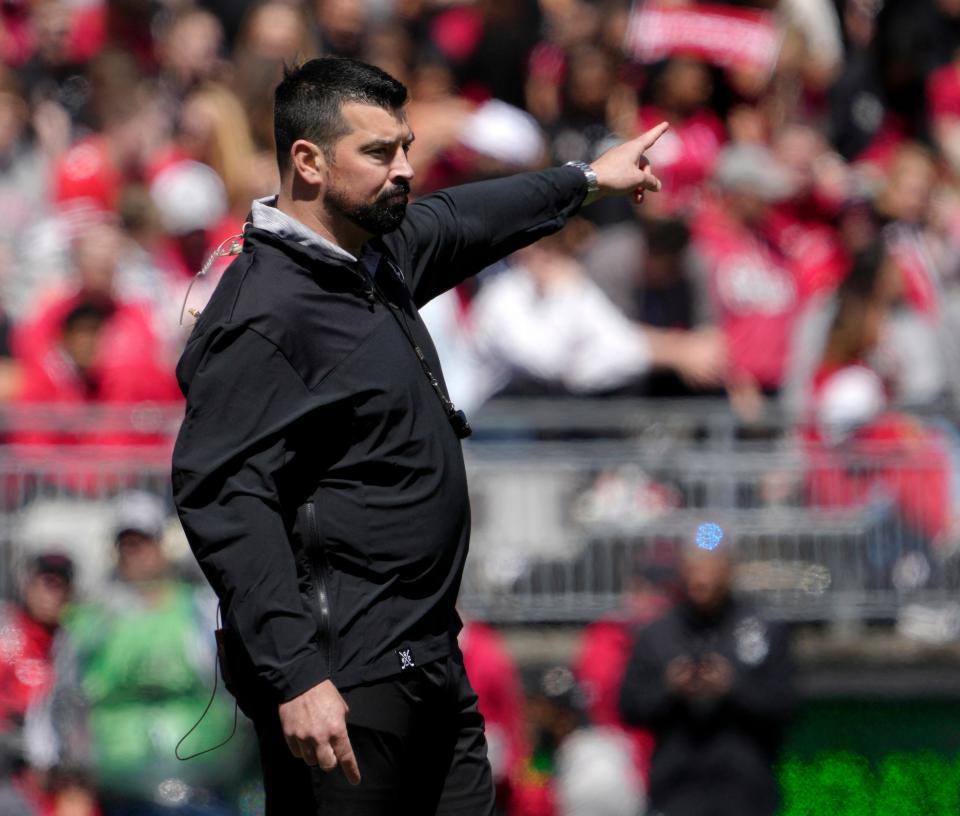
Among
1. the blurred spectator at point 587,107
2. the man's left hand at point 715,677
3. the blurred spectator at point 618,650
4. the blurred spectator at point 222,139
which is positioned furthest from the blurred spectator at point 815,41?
the man's left hand at point 715,677

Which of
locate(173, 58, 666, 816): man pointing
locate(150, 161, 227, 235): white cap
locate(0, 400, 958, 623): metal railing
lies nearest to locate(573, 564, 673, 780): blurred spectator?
locate(0, 400, 958, 623): metal railing

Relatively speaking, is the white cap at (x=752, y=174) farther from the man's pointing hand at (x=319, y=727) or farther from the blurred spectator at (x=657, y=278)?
the man's pointing hand at (x=319, y=727)

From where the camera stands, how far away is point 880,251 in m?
9.92

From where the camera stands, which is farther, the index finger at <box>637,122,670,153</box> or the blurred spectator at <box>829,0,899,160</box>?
the blurred spectator at <box>829,0,899,160</box>

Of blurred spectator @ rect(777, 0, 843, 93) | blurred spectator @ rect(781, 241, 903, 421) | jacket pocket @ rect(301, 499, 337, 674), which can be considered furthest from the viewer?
blurred spectator @ rect(777, 0, 843, 93)

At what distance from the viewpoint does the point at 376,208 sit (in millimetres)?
3961

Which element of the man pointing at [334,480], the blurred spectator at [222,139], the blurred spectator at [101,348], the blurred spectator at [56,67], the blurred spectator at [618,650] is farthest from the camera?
the blurred spectator at [56,67]

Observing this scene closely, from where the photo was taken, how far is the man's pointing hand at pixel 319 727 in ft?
12.1

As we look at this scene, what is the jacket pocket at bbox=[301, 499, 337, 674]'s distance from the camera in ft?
12.8

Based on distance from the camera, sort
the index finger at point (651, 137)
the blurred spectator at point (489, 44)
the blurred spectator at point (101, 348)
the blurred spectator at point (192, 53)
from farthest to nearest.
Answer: the blurred spectator at point (489, 44) < the blurred spectator at point (192, 53) < the blurred spectator at point (101, 348) < the index finger at point (651, 137)

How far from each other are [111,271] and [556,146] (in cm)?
263

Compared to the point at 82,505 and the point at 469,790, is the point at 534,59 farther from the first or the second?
the point at 469,790

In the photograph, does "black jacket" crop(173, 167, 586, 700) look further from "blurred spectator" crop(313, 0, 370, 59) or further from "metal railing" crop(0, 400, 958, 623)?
"blurred spectator" crop(313, 0, 370, 59)

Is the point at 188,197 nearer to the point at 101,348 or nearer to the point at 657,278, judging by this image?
the point at 101,348
